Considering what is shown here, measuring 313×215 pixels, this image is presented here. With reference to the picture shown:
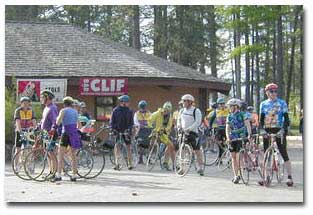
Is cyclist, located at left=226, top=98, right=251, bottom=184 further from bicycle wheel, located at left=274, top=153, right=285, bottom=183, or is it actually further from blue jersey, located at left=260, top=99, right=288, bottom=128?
bicycle wheel, located at left=274, top=153, right=285, bottom=183

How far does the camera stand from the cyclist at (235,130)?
422 inches

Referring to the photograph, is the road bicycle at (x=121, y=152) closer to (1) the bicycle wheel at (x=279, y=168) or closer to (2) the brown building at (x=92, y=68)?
(1) the bicycle wheel at (x=279, y=168)

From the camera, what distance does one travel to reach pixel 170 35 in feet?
98.3

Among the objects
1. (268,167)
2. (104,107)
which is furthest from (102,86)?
(268,167)

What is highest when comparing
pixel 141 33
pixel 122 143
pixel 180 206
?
pixel 141 33

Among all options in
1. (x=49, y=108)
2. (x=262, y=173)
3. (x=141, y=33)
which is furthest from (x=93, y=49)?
(x=262, y=173)

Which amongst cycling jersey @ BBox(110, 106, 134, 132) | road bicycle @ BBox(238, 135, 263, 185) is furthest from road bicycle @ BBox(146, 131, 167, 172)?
road bicycle @ BBox(238, 135, 263, 185)

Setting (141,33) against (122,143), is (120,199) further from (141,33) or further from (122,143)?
(141,33)

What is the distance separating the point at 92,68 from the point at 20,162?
9.64m

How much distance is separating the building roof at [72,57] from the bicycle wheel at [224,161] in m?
7.48

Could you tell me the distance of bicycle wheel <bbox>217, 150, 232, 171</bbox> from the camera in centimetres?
1348

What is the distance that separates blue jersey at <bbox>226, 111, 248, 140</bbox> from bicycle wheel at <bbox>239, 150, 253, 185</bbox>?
1.01 ft

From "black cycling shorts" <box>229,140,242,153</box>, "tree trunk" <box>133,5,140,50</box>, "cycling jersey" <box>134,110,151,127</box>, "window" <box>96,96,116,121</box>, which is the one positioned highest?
"tree trunk" <box>133,5,140,50</box>

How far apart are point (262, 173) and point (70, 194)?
3.22m
